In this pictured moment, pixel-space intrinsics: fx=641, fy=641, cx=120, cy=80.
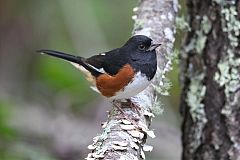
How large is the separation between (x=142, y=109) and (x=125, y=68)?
1.31ft

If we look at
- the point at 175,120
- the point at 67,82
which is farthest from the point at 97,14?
the point at 175,120

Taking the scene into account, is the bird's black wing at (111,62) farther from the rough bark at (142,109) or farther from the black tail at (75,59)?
the rough bark at (142,109)

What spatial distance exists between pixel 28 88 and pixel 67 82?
91 centimetres

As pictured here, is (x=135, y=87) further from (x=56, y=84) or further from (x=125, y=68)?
(x=56, y=84)

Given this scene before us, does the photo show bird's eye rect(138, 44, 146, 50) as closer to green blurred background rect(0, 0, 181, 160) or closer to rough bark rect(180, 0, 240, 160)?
rough bark rect(180, 0, 240, 160)

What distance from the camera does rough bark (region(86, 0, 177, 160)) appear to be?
8.61ft

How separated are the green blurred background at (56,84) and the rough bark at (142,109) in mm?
474

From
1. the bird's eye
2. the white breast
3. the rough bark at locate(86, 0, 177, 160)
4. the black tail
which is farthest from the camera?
the black tail

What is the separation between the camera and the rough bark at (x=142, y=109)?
2.62m

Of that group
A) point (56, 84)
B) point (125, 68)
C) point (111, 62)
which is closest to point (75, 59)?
point (111, 62)

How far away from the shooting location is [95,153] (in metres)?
2.56

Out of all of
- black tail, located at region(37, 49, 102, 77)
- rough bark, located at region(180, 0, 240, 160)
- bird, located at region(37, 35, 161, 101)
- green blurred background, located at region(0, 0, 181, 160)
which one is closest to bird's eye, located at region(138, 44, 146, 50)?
bird, located at region(37, 35, 161, 101)

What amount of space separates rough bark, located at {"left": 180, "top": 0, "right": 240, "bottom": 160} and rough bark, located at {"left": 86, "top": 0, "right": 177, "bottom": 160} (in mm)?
237

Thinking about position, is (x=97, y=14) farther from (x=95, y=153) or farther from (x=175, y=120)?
(x=95, y=153)
